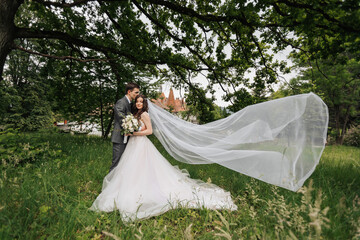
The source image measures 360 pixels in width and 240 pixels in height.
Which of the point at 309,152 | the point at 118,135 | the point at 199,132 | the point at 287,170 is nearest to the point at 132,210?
the point at 118,135

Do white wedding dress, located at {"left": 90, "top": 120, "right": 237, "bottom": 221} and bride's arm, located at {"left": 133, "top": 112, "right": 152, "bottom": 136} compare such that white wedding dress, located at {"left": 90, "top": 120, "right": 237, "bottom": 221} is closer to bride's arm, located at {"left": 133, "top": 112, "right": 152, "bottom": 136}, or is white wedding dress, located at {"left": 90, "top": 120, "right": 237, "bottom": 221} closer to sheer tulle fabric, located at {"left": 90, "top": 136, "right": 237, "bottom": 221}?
sheer tulle fabric, located at {"left": 90, "top": 136, "right": 237, "bottom": 221}

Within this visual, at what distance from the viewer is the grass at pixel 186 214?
77.4 inches

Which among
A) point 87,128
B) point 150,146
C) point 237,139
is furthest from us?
point 87,128

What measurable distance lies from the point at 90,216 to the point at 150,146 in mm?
1654

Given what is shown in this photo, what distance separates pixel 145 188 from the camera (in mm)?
3248

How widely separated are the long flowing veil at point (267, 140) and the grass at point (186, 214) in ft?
1.30

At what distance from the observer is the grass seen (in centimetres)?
197

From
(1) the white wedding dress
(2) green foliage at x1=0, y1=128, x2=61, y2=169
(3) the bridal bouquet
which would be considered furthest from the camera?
(2) green foliage at x1=0, y1=128, x2=61, y2=169

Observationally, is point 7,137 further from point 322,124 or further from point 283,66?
point 283,66

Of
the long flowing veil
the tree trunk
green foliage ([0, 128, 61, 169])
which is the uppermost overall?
the tree trunk

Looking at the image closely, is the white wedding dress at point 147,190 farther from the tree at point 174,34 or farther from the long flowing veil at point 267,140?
the tree at point 174,34

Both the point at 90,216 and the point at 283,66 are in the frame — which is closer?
the point at 90,216

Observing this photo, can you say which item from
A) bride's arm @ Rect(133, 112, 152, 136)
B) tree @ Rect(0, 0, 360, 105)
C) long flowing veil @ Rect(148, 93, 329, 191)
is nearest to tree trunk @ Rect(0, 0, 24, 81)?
tree @ Rect(0, 0, 360, 105)

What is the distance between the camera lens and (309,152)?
2.69m
